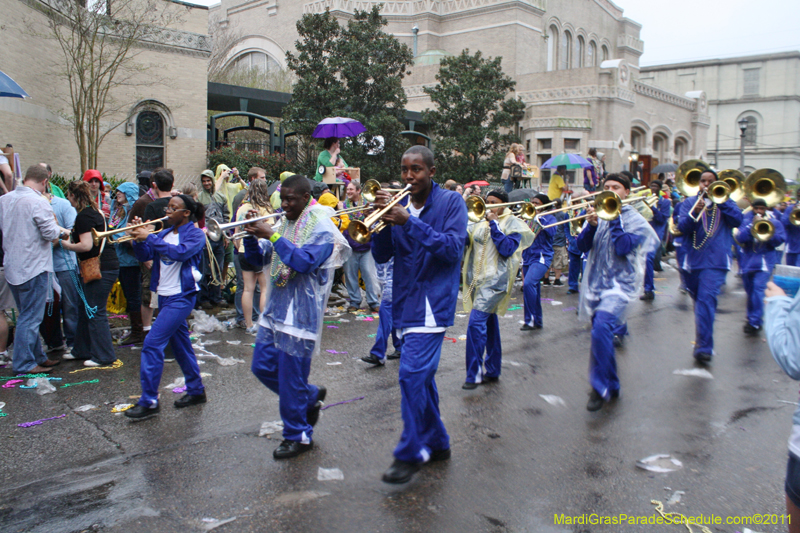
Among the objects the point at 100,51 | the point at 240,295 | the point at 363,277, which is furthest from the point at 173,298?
the point at 100,51

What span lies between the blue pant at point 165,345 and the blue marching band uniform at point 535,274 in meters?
4.74

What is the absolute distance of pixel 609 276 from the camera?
5.75 metres

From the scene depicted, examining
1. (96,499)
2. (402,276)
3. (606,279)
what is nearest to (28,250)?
(96,499)

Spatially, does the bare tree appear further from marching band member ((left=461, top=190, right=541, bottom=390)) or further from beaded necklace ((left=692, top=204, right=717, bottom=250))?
beaded necklace ((left=692, top=204, right=717, bottom=250))

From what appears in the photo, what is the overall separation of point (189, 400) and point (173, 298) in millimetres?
891

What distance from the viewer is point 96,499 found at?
3.73 meters

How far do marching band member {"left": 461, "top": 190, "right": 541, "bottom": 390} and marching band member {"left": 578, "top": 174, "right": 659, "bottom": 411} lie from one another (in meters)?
0.68

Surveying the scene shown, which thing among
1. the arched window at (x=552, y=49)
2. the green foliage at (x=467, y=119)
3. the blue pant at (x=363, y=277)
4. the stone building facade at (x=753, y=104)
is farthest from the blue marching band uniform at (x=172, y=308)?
the stone building facade at (x=753, y=104)

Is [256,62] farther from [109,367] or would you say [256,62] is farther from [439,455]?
[439,455]

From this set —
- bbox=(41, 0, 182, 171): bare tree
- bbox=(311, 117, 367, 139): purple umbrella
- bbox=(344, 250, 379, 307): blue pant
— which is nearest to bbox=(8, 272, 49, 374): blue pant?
bbox=(344, 250, 379, 307): blue pant

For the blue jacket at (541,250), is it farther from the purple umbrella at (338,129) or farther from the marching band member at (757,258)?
the purple umbrella at (338,129)

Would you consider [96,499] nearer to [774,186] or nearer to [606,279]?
[606,279]

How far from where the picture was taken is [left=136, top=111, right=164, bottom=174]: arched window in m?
16.9

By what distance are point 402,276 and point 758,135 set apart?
190 feet
